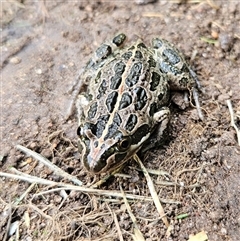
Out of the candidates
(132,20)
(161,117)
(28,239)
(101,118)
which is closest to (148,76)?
(161,117)

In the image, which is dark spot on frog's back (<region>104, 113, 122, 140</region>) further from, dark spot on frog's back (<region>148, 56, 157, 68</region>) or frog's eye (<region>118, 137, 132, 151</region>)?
dark spot on frog's back (<region>148, 56, 157, 68</region>)

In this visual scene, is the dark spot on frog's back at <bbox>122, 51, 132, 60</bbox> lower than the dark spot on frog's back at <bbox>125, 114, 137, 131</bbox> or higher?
higher

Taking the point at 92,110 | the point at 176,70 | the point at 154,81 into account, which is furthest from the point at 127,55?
the point at 92,110

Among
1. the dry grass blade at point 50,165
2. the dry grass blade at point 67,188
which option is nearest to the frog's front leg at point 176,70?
the dry grass blade at point 67,188

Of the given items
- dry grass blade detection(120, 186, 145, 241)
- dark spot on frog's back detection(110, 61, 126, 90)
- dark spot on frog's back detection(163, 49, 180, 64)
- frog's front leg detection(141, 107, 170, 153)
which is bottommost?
dry grass blade detection(120, 186, 145, 241)

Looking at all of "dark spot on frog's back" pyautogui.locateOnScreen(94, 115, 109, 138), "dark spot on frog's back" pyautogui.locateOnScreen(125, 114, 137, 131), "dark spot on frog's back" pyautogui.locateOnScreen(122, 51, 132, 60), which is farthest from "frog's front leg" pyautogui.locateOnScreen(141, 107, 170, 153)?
"dark spot on frog's back" pyautogui.locateOnScreen(122, 51, 132, 60)

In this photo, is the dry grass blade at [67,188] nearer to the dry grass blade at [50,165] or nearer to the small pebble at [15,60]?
the dry grass blade at [50,165]

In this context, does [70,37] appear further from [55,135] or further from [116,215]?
[116,215]

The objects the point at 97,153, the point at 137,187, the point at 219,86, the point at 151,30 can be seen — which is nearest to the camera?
the point at 97,153
